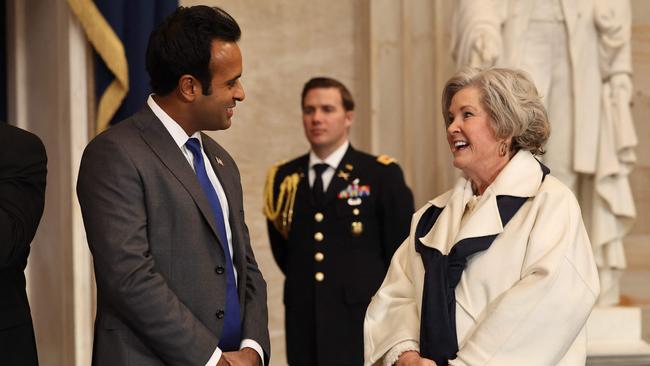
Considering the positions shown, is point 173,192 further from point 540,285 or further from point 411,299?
point 540,285

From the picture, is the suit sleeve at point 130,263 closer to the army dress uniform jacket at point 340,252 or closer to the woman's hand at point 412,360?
the woman's hand at point 412,360

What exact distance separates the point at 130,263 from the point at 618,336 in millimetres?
3375

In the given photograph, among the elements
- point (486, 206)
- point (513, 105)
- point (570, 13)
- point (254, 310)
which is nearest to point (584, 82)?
point (570, 13)

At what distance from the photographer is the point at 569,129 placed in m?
5.49

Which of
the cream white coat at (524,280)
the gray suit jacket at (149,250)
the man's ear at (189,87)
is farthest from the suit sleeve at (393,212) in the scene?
the man's ear at (189,87)

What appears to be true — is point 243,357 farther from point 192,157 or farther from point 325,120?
point 325,120

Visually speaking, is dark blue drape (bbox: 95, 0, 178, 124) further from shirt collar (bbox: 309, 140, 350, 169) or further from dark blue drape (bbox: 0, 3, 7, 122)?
shirt collar (bbox: 309, 140, 350, 169)

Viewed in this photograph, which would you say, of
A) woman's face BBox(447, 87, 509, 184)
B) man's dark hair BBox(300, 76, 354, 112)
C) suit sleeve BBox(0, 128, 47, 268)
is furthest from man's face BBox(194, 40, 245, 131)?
man's dark hair BBox(300, 76, 354, 112)

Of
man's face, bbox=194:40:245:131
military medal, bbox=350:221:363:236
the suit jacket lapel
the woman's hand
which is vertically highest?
man's face, bbox=194:40:245:131

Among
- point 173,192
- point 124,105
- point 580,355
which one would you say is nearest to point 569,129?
point 124,105

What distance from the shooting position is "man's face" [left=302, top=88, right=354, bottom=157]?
4.71m

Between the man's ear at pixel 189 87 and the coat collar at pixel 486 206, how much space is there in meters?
0.81

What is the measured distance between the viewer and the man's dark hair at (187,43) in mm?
2914

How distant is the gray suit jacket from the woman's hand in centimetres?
55
